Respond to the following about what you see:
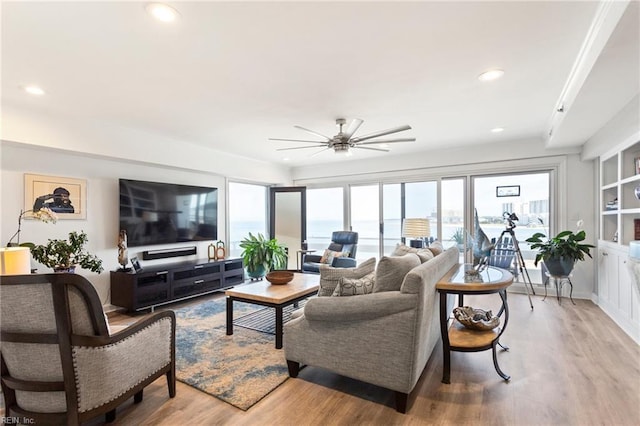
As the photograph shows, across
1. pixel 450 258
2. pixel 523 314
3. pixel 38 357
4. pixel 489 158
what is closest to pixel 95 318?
pixel 38 357

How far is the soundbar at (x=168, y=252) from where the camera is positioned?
4562 millimetres

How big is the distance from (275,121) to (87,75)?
186cm

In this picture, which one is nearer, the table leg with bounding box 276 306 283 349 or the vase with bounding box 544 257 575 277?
the table leg with bounding box 276 306 283 349

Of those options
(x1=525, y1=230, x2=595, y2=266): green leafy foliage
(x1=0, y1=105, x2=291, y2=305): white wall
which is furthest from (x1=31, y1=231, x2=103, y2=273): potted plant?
(x1=525, y1=230, x2=595, y2=266): green leafy foliage

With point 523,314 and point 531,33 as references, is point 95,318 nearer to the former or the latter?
point 531,33

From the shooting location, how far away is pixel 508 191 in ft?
17.0

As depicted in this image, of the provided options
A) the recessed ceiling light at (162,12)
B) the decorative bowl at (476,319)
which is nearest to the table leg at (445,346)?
the decorative bowl at (476,319)

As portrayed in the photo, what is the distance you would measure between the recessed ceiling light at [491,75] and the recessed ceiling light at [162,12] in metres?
2.36

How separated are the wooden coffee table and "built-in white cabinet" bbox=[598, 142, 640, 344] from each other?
321 cm

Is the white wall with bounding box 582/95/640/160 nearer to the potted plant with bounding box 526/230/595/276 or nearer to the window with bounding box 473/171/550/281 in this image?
the window with bounding box 473/171/550/281

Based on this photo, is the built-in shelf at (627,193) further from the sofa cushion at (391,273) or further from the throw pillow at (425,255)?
the sofa cushion at (391,273)

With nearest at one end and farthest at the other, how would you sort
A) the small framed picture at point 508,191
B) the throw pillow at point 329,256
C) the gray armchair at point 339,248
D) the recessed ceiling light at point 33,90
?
the recessed ceiling light at point 33,90 → the small framed picture at point 508,191 → the throw pillow at point 329,256 → the gray armchair at point 339,248

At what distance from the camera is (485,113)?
143 inches

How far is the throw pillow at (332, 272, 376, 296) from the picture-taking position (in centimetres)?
220
